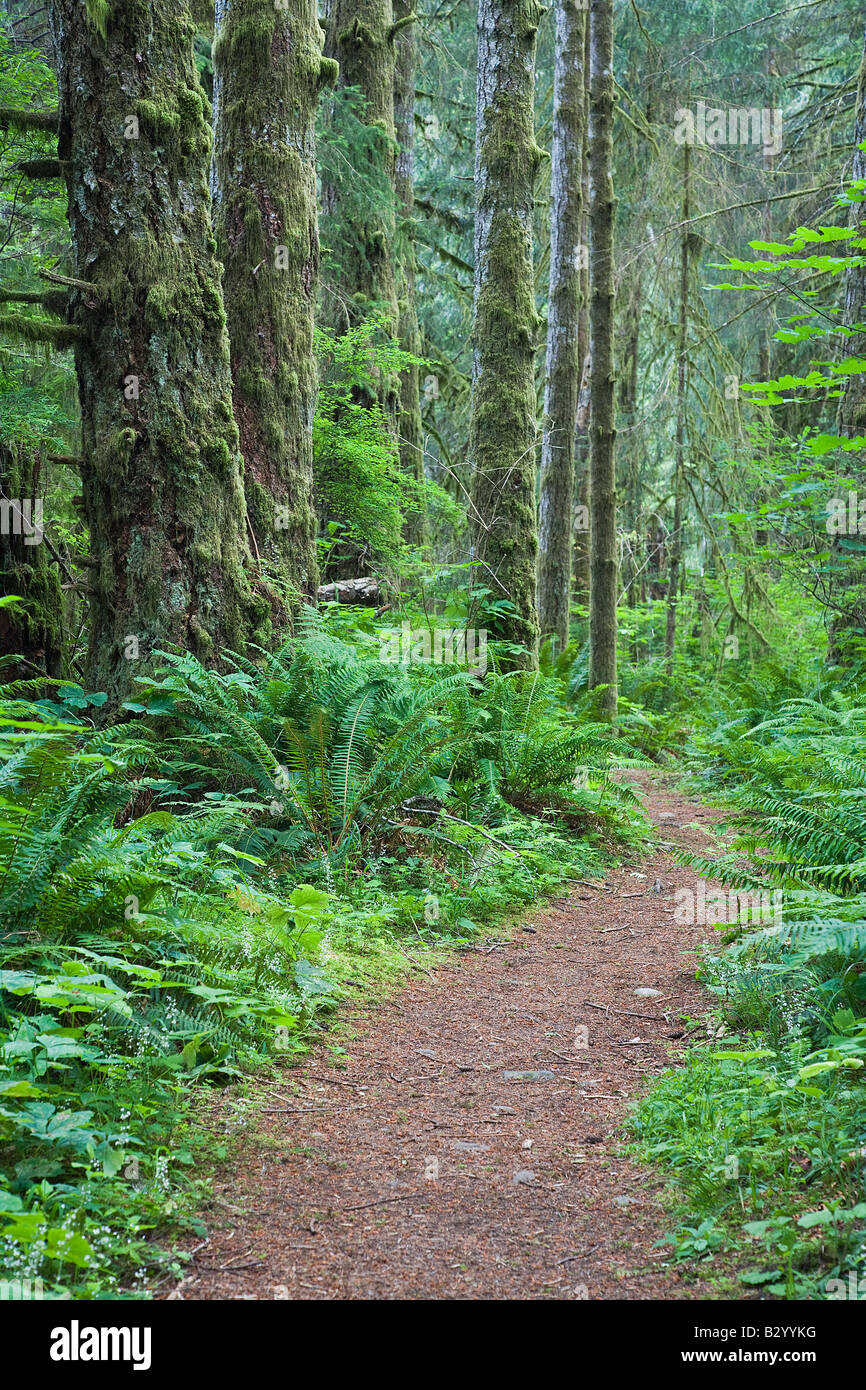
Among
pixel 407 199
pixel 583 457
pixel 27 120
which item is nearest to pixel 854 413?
pixel 27 120

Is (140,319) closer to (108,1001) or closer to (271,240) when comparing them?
(271,240)

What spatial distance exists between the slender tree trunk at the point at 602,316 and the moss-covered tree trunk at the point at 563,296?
0.21 m

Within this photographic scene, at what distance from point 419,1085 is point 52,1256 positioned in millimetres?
1568

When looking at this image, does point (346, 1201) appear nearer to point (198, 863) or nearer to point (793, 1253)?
point (793, 1253)

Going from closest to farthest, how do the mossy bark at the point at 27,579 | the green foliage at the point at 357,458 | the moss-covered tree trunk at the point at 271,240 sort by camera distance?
the mossy bark at the point at 27,579 → the moss-covered tree trunk at the point at 271,240 → the green foliage at the point at 357,458

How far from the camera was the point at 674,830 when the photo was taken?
764 centimetres

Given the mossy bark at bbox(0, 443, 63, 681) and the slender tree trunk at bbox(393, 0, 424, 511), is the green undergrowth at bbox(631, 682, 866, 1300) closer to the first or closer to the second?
the mossy bark at bbox(0, 443, 63, 681)

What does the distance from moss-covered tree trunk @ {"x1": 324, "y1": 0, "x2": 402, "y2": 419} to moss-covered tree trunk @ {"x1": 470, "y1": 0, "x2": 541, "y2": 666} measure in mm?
2284

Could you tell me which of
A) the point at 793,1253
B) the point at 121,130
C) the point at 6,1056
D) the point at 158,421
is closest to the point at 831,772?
the point at 793,1253

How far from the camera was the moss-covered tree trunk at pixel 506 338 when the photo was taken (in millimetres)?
8289

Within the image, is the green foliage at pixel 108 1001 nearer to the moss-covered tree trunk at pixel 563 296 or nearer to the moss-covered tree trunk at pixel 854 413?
the moss-covered tree trunk at pixel 854 413

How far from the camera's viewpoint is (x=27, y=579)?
5961mm

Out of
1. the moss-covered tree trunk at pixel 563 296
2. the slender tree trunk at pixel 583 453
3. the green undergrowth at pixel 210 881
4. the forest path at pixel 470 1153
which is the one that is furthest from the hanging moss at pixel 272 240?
the slender tree trunk at pixel 583 453

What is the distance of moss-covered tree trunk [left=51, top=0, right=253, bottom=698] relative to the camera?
17.0 ft
